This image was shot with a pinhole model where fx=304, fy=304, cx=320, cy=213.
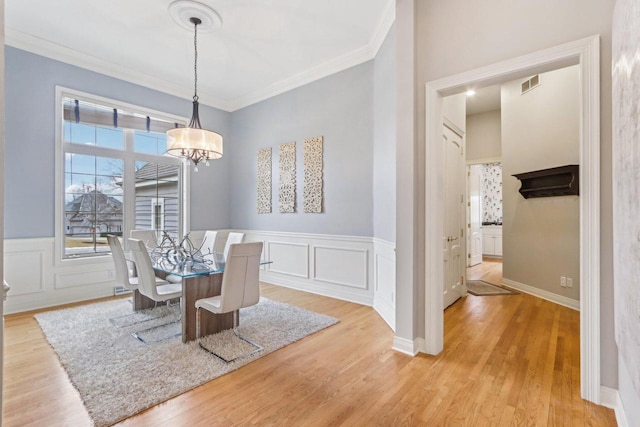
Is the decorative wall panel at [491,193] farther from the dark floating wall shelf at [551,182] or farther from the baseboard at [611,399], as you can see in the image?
the baseboard at [611,399]

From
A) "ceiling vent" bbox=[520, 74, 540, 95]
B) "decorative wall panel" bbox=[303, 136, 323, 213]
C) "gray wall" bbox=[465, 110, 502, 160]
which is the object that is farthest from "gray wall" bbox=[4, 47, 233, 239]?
"gray wall" bbox=[465, 110, 502, 160]

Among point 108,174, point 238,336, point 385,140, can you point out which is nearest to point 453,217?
point 385,140

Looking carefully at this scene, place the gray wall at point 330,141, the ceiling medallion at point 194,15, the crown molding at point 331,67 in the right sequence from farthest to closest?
the gray wall at point 330,141 < the crown molding at point 331,67 < the ceiling medallion at point 194,15

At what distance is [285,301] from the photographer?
4.26 metres

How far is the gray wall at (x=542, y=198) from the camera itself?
13.8 feet

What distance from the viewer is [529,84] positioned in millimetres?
4820

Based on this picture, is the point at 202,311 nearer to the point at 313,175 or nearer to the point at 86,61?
the point at 313,175

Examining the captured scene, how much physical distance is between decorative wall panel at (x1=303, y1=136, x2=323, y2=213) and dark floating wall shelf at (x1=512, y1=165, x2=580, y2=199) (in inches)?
125

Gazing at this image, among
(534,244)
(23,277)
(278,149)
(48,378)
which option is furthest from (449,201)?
(23,277)

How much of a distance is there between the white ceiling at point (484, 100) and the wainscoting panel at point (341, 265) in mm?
4283

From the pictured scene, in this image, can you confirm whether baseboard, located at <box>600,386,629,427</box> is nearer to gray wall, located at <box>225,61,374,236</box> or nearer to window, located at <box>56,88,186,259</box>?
gray wall, located at <box>225,61,374,236</box>

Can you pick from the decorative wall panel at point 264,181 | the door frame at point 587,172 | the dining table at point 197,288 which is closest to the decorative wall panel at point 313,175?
the decorative wall panel at point 264,181

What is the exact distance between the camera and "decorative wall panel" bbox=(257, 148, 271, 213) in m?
5.41

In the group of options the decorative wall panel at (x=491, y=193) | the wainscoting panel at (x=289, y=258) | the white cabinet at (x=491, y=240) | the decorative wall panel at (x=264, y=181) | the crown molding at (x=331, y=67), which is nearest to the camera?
the crown molding at (x=331, y=67)
